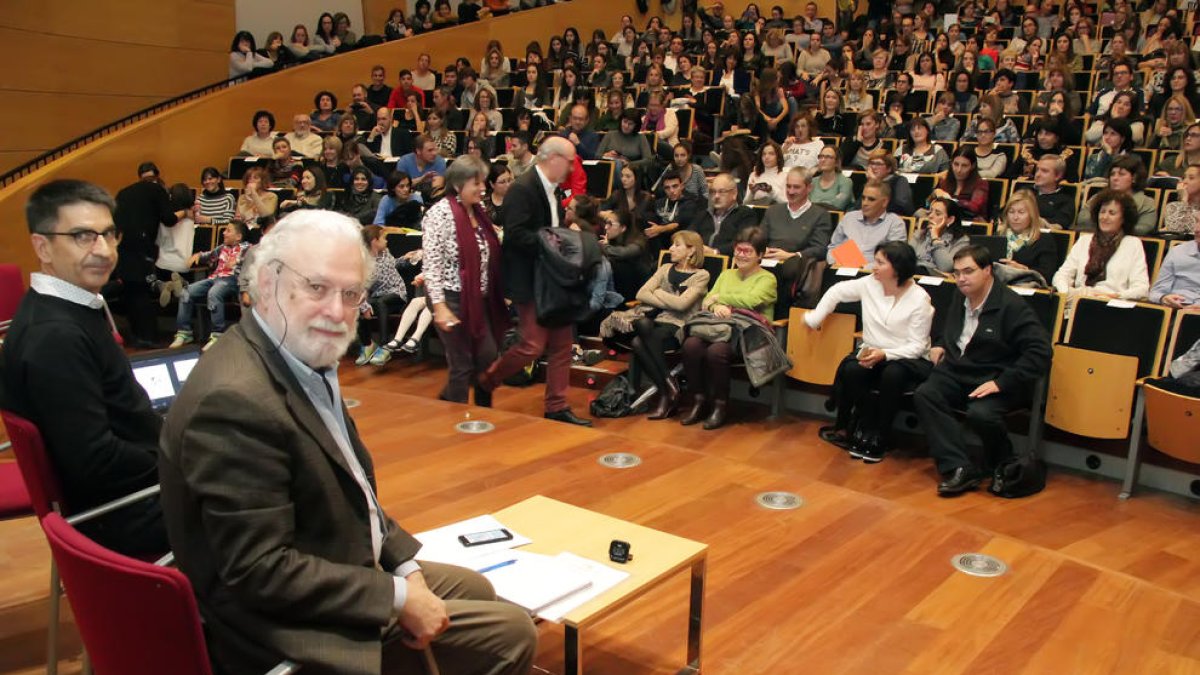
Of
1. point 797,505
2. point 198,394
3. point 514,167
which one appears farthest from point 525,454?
point 514,167

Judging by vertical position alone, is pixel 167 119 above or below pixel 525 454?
above

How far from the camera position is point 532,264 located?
4.17m

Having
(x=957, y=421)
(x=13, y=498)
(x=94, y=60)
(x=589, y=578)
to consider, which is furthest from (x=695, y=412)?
(x=94, y=60)

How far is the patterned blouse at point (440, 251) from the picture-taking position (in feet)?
12.9

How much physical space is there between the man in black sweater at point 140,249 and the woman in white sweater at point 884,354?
488cm

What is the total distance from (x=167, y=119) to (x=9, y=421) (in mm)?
7542

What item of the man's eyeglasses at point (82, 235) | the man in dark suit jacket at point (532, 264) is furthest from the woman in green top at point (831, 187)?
the man's eyeglasses at point (82, 235)

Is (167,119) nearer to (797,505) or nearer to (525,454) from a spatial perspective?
(525,454)

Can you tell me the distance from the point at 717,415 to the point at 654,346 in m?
0.48

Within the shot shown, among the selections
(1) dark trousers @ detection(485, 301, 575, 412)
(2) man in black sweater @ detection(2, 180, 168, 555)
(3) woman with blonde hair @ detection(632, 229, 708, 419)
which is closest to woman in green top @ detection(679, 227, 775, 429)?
(3) woman with blonde hair @ detection(632, 229, 708, 419)

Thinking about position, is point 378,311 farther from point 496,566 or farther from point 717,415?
point 496,566

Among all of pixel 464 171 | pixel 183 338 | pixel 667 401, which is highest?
pixel 464 171

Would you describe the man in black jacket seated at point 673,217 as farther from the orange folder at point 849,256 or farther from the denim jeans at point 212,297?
the denim jeans at point 212,297

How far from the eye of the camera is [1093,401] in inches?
150
